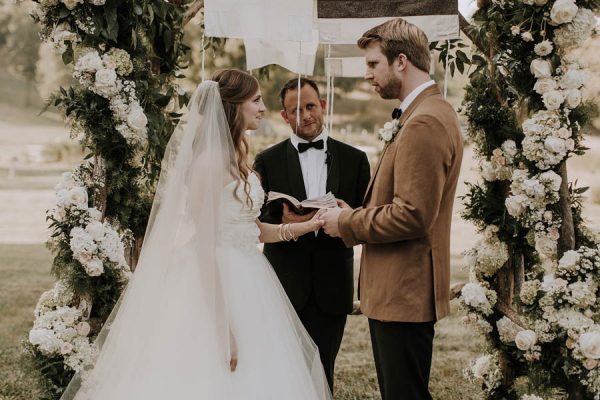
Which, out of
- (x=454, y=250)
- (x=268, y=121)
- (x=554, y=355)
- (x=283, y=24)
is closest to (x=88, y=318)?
(x=283, y=24)

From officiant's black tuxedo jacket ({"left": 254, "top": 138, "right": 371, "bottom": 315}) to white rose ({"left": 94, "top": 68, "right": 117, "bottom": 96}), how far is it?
1.02m

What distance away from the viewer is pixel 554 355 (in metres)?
3.56

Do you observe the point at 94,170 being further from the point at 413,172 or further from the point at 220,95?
the point at 413,172

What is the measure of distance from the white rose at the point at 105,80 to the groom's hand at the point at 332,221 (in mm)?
1312

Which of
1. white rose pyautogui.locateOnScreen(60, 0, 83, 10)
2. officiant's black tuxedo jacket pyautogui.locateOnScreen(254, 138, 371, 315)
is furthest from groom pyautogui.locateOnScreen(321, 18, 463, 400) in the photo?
white rose pyautogui.locateOnScreen(60, 0, 83, 10)

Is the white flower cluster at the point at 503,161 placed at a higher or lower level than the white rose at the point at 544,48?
lower

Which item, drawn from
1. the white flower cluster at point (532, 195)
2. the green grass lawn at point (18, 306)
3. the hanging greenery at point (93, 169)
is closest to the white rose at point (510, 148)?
the white flower cluster at point (532, 195)

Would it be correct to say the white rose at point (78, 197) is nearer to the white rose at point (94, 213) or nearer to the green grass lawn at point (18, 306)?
the white rose at point (94, 213)

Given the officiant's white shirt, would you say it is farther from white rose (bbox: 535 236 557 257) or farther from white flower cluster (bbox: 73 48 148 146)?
white rose (bbox: 535 236 557 257)

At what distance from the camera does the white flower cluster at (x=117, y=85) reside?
3.72 meters

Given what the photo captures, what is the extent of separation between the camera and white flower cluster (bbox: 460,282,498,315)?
4.04 metres

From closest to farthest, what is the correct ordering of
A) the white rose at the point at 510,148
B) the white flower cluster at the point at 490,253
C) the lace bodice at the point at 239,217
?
the lace bodice at the point at 239,217
the white rose at the point at 510,148
the white flower cluster at the point at 490,253

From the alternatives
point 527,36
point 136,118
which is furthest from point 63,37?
point 527,36

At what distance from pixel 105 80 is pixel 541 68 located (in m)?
2.20
